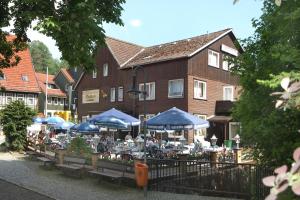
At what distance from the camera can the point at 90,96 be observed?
45844 mm

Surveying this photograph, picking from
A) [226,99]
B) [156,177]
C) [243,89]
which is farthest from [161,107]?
[243,89]

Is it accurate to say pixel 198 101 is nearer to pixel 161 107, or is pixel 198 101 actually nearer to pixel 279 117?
pixel 161 107

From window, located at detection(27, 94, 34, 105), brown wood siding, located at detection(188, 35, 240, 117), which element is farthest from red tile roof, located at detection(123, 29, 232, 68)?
window, located at detection(27, 94, 34, 105)

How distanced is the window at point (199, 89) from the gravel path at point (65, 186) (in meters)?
18.2

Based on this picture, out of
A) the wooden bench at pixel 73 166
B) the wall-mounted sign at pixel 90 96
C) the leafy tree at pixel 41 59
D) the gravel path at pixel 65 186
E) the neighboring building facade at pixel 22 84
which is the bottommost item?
the gravel path at pixel 65 186

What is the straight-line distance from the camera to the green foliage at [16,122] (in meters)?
25.5

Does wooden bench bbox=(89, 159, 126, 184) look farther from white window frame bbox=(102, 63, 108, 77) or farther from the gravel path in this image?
white window frame bbox=(102, 63, 108, 77)

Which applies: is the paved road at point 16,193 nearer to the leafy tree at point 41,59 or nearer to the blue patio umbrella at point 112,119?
the blue patio umbrella at point 112,119

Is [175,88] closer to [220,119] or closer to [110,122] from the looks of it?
[220,119]

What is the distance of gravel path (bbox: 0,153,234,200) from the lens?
12523mm

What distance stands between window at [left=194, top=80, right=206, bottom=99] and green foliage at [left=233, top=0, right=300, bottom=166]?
89.1ft

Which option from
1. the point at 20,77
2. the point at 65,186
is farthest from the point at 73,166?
the point at 20,77

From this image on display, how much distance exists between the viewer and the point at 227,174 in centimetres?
1209

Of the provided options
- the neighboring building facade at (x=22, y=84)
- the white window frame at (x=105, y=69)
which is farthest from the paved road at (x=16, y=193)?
the neighboring building facade at (x=22, y=84)
